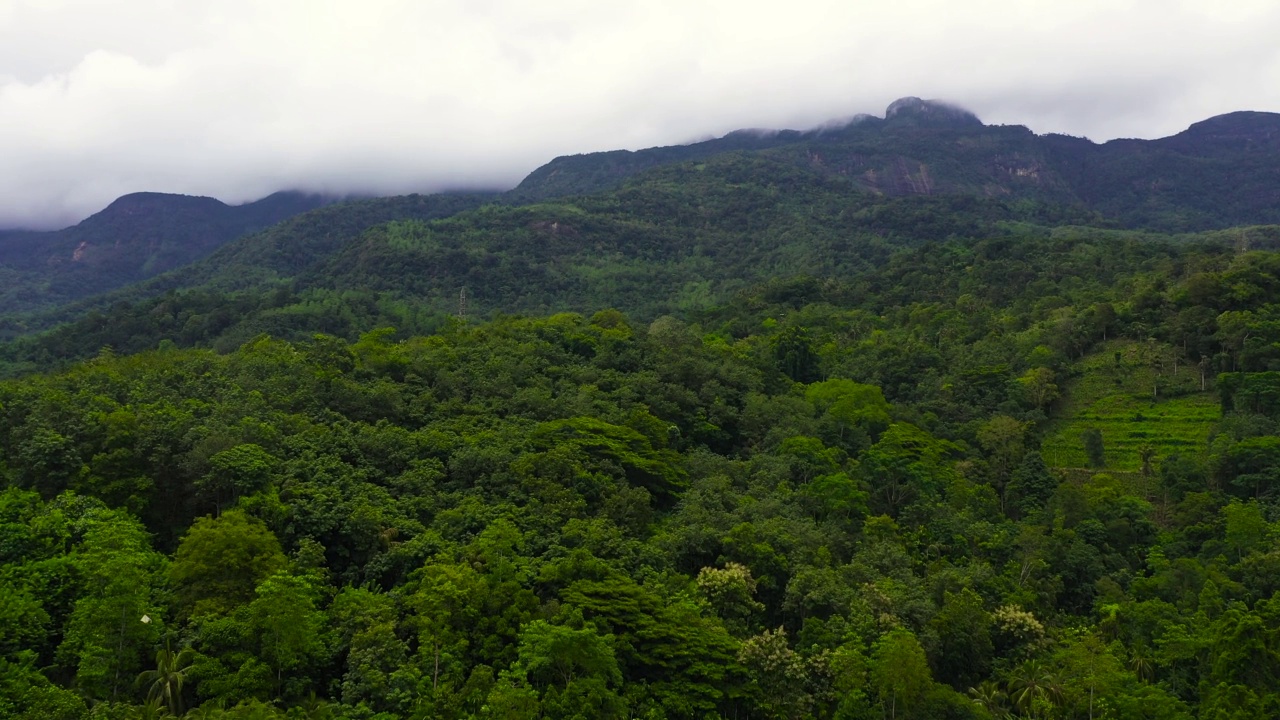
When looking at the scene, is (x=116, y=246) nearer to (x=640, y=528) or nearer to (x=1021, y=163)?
(x=640, y=528)

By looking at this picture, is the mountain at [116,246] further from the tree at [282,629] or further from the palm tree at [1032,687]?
the palm tree at [1032,687]

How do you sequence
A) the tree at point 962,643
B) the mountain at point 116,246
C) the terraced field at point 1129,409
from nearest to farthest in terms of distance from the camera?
1. the tree at point 962,643
2. the terraced field at point 1129,409
3. the mountain at point 116,246

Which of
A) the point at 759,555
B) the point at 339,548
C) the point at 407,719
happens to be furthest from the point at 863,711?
the point at 339,548

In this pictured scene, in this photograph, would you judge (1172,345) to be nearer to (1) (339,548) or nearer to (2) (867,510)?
(2) (867,510)

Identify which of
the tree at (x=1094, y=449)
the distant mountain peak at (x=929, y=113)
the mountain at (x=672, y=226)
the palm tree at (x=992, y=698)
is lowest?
the palm tree at (x=992, y=698)

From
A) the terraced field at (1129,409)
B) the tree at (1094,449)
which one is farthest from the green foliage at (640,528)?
the tree at (1094,449)

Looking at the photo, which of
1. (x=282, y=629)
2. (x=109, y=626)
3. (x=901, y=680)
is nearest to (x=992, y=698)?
(x=901, y=680)

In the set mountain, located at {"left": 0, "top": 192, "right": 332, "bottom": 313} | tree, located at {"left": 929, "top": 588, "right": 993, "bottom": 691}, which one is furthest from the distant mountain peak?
tree, located at {"left": 929, "top": 588, "right": 993, "bottom": 691}
